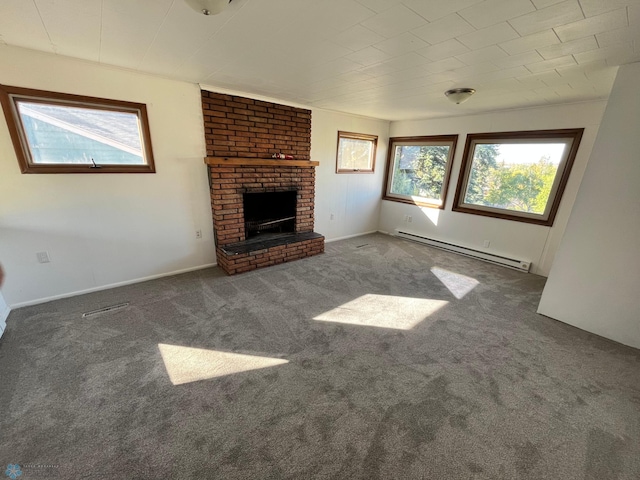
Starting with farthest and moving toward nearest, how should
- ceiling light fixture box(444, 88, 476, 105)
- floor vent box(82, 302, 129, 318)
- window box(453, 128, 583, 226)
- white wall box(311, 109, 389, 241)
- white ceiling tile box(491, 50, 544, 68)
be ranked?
white wall box(311, 109, 389, 241) < window box(453, 128, 583, 226) < ceiling light fixture box(444, 88, 476, 105) < floor vent box(82, 302, 129, 318) < white ceiling tile box(491, 50, 544, 68)

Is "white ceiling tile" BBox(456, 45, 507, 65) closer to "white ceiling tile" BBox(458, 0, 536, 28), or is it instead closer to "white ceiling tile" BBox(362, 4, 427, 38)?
"white ceiling tile" BBox(458, 0, 536, 28)

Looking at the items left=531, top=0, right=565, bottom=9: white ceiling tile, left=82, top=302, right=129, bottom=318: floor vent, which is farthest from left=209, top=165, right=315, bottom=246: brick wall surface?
left=531, top=0, right=565, bottom=9: white ceiling tile

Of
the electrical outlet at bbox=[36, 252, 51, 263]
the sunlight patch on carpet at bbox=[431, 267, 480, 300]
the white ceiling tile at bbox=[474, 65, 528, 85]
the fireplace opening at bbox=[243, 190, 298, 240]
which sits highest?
the white ceiling tile at bbox=[474, 65, 528, 85]

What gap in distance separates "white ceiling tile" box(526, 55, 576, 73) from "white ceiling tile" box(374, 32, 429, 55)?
3.41ft

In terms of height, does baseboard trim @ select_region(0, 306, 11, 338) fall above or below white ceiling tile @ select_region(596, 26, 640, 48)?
below

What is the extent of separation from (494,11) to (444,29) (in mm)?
266

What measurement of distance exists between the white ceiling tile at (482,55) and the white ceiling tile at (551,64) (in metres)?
0.39

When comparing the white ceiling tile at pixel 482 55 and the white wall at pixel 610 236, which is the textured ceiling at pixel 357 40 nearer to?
the white ceiling tile at pixel 482 55

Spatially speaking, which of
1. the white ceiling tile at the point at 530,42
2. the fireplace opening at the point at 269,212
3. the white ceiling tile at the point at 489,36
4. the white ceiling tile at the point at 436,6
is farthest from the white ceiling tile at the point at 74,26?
the white ceiling tile at the point at 530,42

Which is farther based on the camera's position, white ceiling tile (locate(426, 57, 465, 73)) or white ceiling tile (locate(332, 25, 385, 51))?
white ceiling tile (locate(426, 57, 465, 73))

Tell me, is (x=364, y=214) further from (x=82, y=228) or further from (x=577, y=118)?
(x=82, y=228)

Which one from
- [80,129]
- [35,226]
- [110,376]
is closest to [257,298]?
→ [110,376]

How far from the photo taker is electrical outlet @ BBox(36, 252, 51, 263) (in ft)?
8.02

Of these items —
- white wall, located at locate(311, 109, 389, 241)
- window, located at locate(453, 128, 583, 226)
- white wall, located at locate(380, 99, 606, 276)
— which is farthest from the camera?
white wall, located at locate(311, 109, 389, 241)
